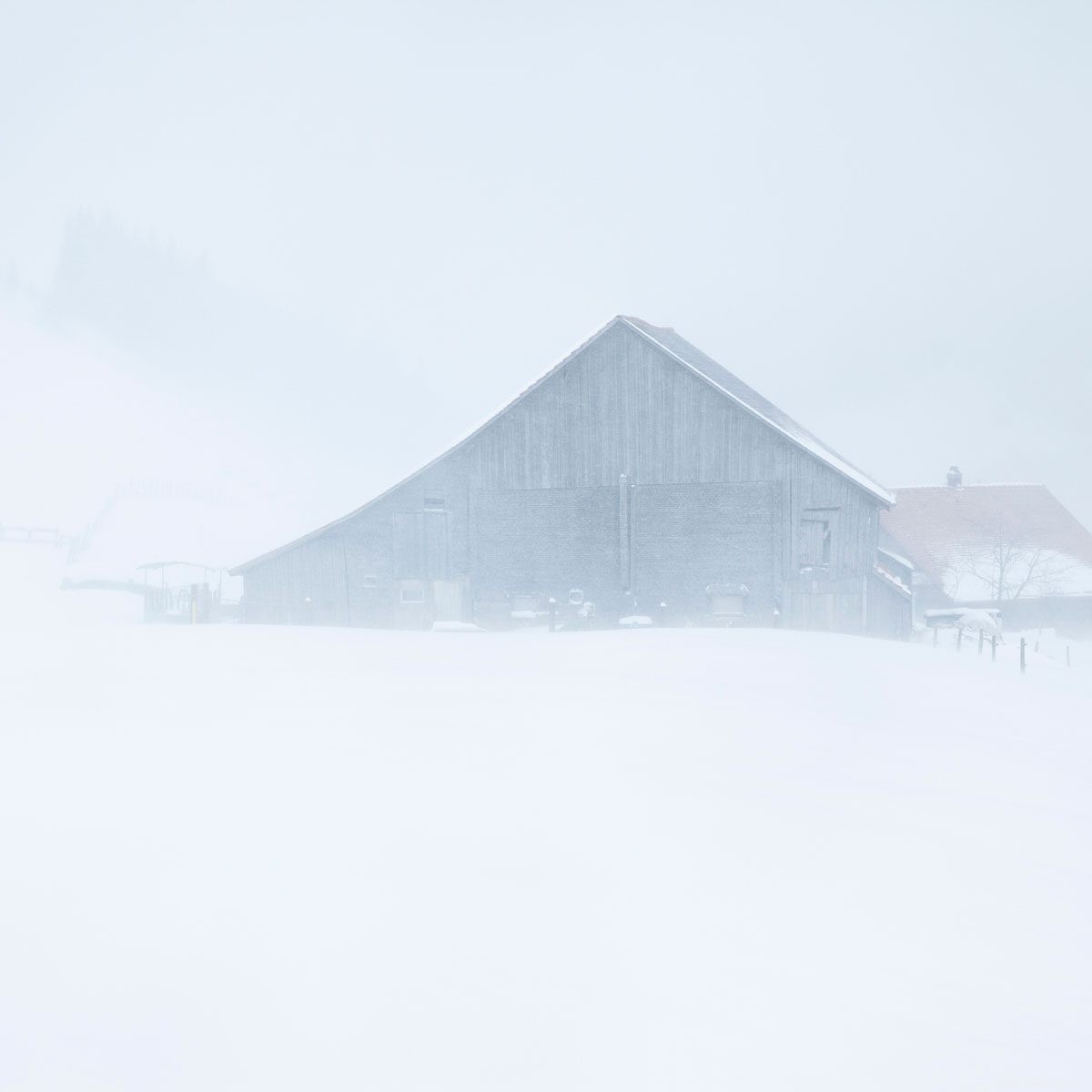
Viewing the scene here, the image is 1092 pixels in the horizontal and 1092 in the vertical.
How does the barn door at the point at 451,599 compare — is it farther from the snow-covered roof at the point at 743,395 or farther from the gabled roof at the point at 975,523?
the gabled roof at the point at 975,523

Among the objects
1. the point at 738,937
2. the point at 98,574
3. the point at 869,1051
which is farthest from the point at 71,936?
the point at 98,574

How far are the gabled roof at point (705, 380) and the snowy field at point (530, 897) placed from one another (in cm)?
1566

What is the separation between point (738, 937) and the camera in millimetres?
4914

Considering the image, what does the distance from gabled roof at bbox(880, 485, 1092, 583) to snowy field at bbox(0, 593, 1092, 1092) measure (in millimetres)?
34194

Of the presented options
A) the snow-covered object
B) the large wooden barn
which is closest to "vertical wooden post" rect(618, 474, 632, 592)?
the large wooden barn

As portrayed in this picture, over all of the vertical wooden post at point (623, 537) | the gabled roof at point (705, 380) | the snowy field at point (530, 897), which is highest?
the gabled roof at point (705, 380)

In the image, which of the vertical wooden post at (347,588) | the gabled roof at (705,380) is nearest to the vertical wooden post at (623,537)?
the gabled roof at (705,380)

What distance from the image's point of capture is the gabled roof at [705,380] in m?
24.6

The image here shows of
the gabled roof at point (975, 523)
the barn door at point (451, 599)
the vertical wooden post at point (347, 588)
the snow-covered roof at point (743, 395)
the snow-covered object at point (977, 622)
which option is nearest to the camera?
the snow-covered roof at point (743, 395)

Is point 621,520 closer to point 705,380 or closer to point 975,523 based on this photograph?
point 705,380

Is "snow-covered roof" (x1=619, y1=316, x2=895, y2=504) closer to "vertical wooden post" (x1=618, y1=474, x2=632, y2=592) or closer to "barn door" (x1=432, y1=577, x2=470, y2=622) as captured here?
"vertical wooden post" (x1=618, y1=474, x2=632, y2=592)

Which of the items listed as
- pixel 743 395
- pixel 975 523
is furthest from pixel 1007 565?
pixel 743 395

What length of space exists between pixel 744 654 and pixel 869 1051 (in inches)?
363

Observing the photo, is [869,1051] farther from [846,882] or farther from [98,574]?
[98,574]
